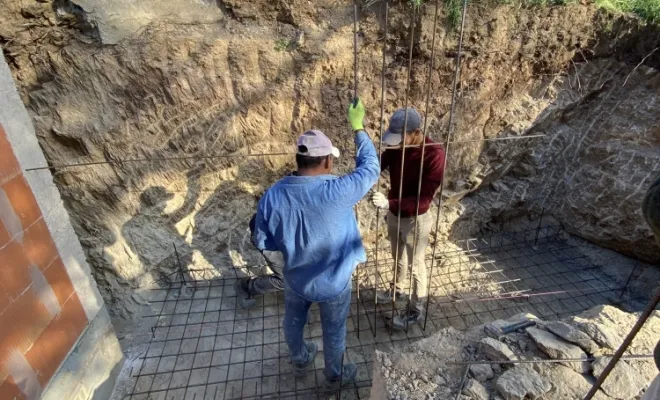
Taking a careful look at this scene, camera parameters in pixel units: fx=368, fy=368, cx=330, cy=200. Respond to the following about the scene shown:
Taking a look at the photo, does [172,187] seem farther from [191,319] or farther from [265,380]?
[265,380]

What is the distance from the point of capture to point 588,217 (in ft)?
13.8

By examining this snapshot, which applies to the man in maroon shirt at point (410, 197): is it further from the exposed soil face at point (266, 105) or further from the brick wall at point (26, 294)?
the brick wall at point (26, 294)

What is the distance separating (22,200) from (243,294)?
6.46ft

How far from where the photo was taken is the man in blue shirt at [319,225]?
2.00 m

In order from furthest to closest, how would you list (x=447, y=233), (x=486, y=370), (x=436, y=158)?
1. (x=447, y=233)
2. (x=436, y=158)
3. (x=486, y=370)

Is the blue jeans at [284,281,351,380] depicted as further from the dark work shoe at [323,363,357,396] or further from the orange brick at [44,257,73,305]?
the orange brick at [44,257,73,305]

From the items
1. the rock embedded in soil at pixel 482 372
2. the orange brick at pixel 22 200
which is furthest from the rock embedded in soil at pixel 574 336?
the orange brick at pixel 22 200

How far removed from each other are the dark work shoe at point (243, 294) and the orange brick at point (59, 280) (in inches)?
56.9

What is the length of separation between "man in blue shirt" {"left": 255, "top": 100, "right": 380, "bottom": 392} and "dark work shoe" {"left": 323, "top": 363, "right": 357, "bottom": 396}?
1.08 ft

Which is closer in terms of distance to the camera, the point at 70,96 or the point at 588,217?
the point at 70,96

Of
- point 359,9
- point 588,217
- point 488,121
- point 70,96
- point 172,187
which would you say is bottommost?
point 588,217

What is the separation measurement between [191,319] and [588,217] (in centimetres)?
440

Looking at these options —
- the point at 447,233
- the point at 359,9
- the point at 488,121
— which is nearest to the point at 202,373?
the point at 447,233

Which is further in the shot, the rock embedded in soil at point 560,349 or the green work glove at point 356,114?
the green work glove at point 356,114
